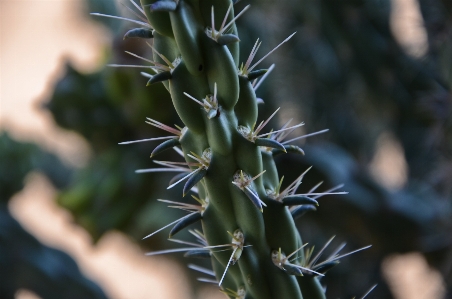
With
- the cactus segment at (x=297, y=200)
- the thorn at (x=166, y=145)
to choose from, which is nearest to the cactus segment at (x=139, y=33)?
the thorn at (x=166, y=145)

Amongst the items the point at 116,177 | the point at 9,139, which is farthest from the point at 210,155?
the point at 9,139

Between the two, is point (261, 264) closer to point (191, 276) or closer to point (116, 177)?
point (116, 177)

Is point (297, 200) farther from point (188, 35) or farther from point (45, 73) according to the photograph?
point (45, 73)

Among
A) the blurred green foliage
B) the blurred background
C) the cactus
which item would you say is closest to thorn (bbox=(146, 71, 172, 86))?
the cactus

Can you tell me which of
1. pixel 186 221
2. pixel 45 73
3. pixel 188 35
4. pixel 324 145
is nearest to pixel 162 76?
pixel 188 35

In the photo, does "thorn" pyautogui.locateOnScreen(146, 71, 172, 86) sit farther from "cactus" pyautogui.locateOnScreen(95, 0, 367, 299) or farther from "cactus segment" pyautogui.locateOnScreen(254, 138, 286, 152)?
"cactus segment" pyautogui.locateOnScreen(254, 138, 286, 152)

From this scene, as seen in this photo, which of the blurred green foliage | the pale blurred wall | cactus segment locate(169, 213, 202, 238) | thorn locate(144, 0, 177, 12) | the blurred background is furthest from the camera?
the pale blurred wall

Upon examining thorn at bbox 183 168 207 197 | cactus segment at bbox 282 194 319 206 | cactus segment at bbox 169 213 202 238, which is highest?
thorn at bbox 183 168 207 197

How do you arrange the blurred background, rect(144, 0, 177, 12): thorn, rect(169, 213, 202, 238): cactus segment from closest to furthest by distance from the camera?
rect(144, 0, 177, 12): thorn → rect(169, 213, 202, 238): cactus segment → the blurred background
